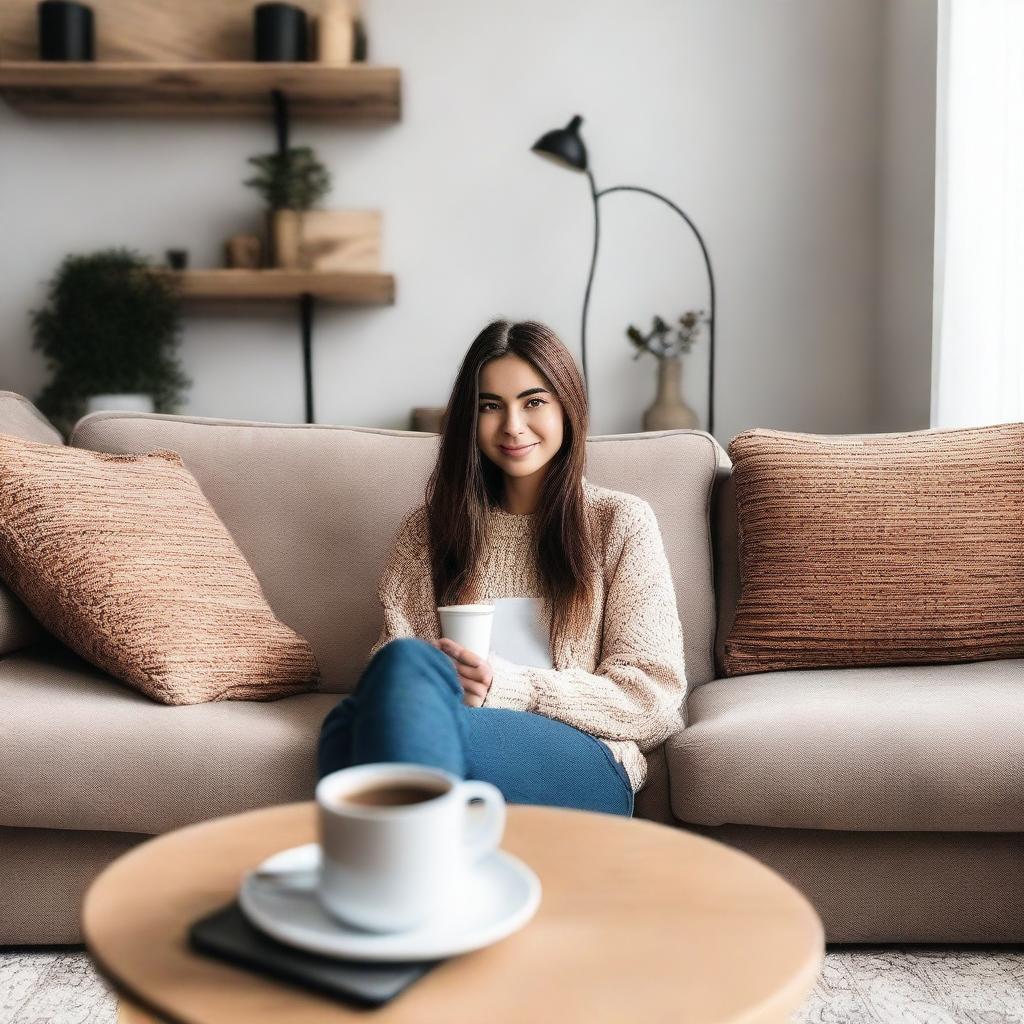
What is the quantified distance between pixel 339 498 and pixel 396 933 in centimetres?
140

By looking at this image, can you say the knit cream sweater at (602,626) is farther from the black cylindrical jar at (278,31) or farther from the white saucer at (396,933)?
the black cylindrical jar at (278,31)

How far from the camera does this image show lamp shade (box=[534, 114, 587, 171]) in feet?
9.61

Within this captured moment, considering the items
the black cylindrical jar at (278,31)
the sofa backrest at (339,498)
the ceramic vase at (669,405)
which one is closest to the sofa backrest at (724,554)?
the sofa backrest at (339,498)

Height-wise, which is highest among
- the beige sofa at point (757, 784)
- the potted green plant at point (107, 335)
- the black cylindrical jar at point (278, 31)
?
the black cylindrical jar at point (278, 31)

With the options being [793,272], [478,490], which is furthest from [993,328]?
[478,490]

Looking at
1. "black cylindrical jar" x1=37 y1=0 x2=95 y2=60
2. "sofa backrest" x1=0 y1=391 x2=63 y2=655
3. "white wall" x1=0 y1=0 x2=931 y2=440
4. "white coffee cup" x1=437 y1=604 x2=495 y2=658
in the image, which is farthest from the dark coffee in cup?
"black cylindrical jar" x1=37 y1=0 x2=95 y2=60

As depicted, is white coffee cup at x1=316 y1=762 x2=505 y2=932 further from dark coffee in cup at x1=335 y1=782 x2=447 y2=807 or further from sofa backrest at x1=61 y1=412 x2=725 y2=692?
sofa backrest at x1=61 y1=412 x2=725 y2=692

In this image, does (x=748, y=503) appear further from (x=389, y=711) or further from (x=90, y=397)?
(x=90, y=397)

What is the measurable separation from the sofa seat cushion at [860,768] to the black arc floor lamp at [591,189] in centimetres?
165

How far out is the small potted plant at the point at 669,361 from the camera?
305 centimetres

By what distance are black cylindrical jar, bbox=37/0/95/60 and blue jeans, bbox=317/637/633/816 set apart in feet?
8.41

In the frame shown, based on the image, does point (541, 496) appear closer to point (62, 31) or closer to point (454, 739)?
point (454, 739)

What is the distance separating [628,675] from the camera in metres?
1.49

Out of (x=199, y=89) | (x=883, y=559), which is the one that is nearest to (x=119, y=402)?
(x=199, y=89)
